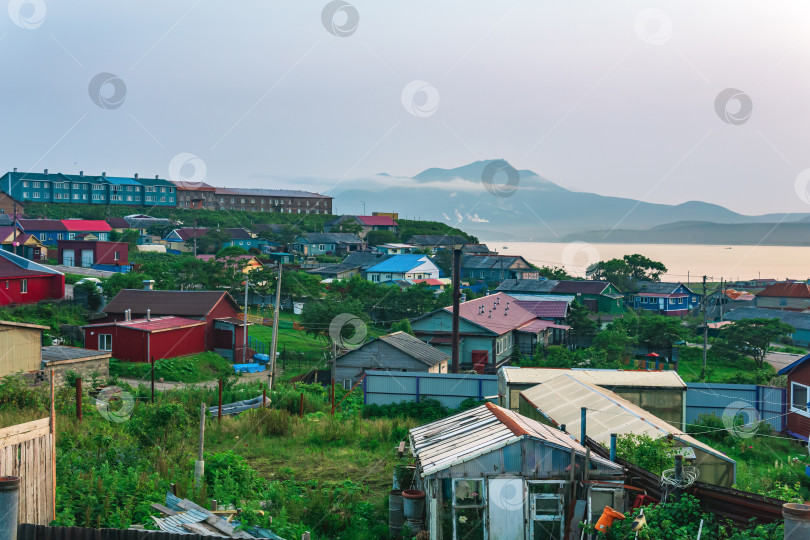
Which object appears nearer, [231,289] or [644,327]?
[644,327]

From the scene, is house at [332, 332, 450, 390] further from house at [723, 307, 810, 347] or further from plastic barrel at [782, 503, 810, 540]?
house at [723, 307, 810, 347]

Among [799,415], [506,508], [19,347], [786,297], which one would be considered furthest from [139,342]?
[786,297]

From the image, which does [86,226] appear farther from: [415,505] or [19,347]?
[415,505]

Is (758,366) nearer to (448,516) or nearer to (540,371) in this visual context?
(540,371)

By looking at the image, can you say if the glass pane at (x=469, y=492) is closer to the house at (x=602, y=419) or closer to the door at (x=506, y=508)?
the door at (x=506, y=508)

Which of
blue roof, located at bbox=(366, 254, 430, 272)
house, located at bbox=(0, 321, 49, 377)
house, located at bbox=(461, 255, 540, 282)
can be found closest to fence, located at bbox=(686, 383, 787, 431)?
house, located at bbox=(0, 321, 49, 377)

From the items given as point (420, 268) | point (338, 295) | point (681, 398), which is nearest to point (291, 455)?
point (681, 398)
